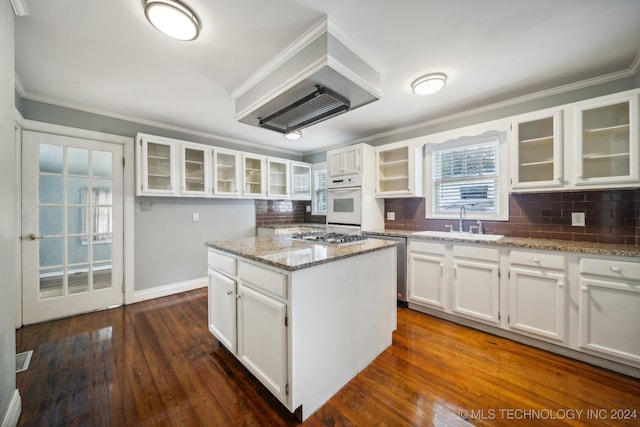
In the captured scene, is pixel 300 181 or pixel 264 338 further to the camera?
pixel 300 181

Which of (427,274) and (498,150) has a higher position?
(498,150)

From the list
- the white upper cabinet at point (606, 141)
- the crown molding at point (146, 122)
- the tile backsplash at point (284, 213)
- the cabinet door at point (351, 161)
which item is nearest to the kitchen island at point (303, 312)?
the cabinet door at point (351, 161)

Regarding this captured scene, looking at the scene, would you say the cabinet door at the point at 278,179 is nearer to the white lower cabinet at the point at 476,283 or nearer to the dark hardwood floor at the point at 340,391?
the dark hardwood floor at the point at 340,391

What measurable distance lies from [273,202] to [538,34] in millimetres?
3965

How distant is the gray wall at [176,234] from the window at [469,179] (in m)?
3.12

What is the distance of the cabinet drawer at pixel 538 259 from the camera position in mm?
1931

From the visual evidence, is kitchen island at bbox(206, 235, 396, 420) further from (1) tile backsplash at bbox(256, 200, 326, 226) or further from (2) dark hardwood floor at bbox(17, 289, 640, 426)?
(1) tile backsplash at bbox(256, 200, 326, 226)

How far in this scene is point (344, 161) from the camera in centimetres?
357

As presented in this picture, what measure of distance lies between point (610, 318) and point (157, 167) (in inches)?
183

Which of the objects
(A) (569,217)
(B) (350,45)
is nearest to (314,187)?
(B) (350,45)

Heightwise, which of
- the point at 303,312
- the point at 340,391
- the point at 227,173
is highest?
the point at 227,173

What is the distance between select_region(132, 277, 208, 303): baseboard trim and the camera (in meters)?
3.14

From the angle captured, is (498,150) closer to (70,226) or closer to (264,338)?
(264,338)

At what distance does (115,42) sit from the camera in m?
1.73
